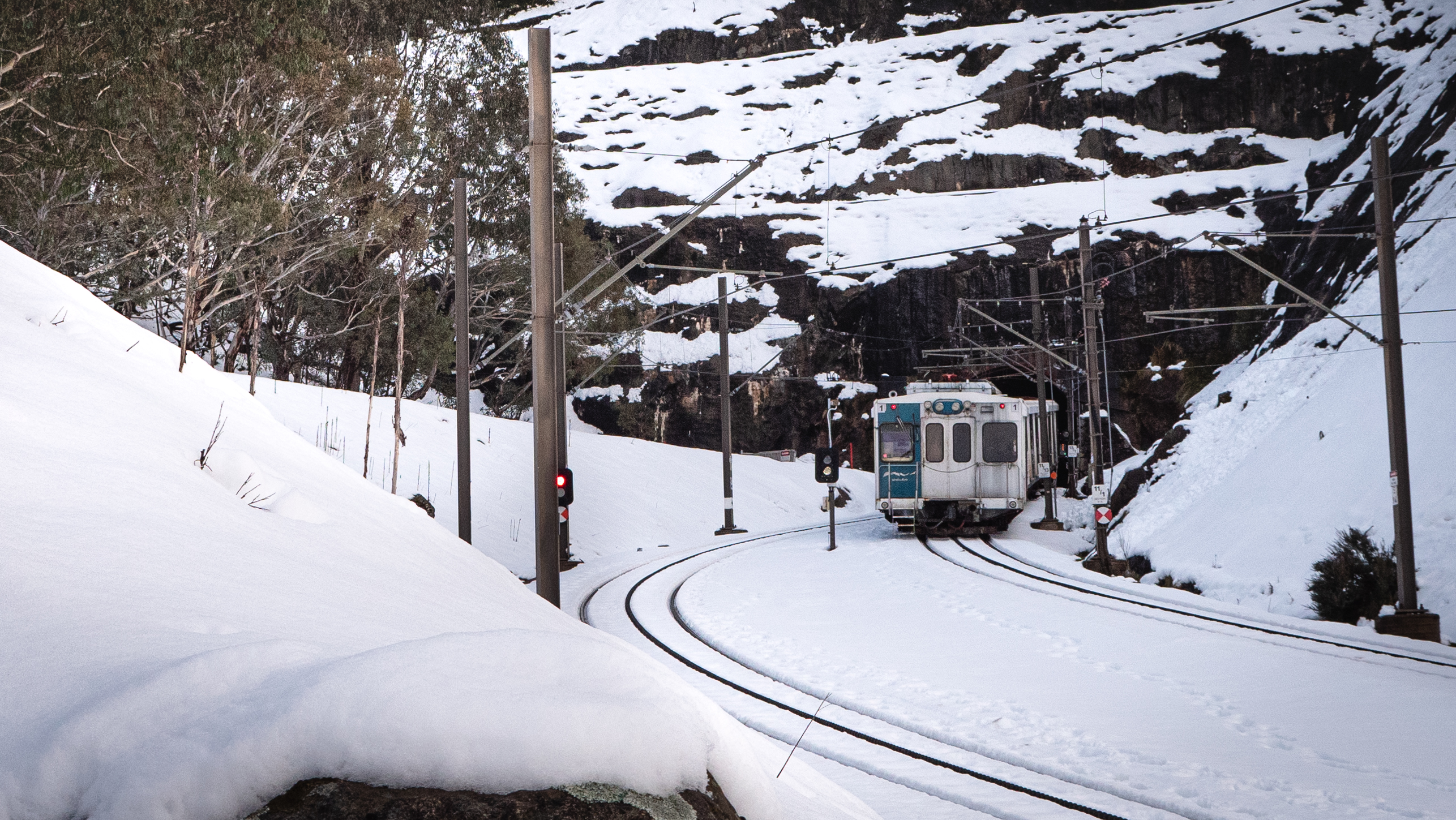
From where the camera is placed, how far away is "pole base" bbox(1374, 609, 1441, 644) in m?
12.4

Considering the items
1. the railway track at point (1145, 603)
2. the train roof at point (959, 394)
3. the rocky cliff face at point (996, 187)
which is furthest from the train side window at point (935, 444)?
the rocky cliff face at point (996, 187)

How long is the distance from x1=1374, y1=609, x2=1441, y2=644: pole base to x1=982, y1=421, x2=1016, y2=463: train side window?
13.4 m

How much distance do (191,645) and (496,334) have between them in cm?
4553

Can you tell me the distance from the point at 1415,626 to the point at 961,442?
13735 millimetres

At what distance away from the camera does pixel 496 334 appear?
4834cm

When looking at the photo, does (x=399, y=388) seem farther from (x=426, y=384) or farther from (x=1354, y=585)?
(x=1354, y=585)

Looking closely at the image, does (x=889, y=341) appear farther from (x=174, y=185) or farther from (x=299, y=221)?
(x=174, y=185)

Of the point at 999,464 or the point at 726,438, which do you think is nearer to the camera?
the point at 999,464

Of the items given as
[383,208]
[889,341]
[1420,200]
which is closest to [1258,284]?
[889,341]

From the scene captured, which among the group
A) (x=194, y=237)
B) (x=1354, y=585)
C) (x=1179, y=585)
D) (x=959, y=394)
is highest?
(x=194, y=237)

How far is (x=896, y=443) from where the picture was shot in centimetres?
2634

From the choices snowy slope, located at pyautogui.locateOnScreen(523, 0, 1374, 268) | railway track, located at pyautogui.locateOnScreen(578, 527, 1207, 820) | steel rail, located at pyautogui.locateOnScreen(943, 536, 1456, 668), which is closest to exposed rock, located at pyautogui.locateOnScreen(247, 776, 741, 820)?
railway track, located at pyautogui.locateOnScreen(578, 527, 1207, 820)

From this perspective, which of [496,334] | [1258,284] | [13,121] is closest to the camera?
[13,121]

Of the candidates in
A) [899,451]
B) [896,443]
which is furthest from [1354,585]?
[896,443]
